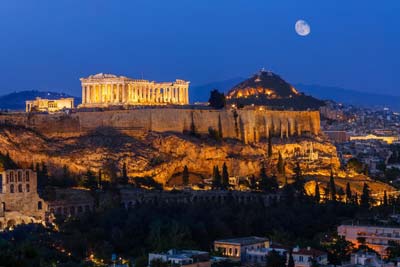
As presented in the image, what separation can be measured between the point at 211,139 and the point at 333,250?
22415mm

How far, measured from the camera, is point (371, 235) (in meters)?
41.9

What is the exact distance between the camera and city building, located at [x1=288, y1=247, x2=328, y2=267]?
3619cm

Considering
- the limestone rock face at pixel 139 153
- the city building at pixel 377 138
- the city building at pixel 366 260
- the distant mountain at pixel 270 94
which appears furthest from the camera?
the city building at pixel 377 138

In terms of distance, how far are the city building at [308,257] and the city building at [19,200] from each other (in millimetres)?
10541

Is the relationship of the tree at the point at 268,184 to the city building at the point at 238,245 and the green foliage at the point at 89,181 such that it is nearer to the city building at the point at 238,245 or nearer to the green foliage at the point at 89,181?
the green foliage at the point at 89,181

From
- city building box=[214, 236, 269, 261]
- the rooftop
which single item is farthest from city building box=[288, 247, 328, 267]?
the rooftop

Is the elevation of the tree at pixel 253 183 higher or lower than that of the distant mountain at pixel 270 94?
lower

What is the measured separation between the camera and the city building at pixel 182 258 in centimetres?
3416

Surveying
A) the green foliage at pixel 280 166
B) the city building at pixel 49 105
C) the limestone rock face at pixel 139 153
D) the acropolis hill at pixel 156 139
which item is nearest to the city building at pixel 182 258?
the limestone rock face at pixel 139 153

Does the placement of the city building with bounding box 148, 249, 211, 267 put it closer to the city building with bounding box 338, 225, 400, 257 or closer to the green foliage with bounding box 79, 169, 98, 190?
the city building with bounding box 338, 225, 400, 257

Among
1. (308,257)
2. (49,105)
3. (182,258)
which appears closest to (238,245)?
(308,257)

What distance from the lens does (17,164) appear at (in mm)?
49875

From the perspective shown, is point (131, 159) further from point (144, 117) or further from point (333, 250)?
point (333, 250)

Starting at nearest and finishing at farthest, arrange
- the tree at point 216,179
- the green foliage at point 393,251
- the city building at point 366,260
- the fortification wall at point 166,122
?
the city building at point 366,260
the green foliage at point 393,251
the tree at point 216,179
the fortification wall at point 166,122
